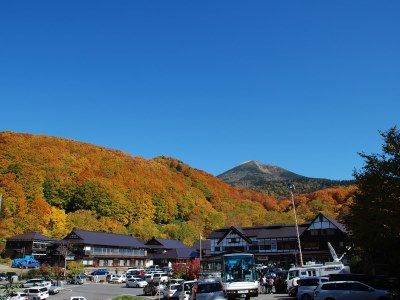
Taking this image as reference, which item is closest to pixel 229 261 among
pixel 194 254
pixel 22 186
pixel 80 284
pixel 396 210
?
pixel 396 210

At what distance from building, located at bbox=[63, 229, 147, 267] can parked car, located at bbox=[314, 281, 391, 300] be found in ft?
183

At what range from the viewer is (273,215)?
124 meters

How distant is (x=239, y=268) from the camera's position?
2995cm

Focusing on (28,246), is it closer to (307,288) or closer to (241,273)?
(241,273)

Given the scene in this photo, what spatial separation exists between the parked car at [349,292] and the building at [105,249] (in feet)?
183

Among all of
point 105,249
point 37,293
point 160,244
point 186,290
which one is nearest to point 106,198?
point 160,244

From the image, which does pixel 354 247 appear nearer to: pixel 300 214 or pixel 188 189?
pixel 300 214

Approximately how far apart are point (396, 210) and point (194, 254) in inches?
2442

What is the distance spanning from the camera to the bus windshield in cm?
2973

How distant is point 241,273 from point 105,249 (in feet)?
176

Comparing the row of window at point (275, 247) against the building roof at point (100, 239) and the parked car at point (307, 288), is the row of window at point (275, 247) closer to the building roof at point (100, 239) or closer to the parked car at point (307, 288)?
the building roof at point (100, 239)

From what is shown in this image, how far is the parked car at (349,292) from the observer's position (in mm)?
21875

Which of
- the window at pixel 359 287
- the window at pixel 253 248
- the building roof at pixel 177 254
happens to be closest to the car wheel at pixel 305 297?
the window at pixel 359 287

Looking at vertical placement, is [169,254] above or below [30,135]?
below
